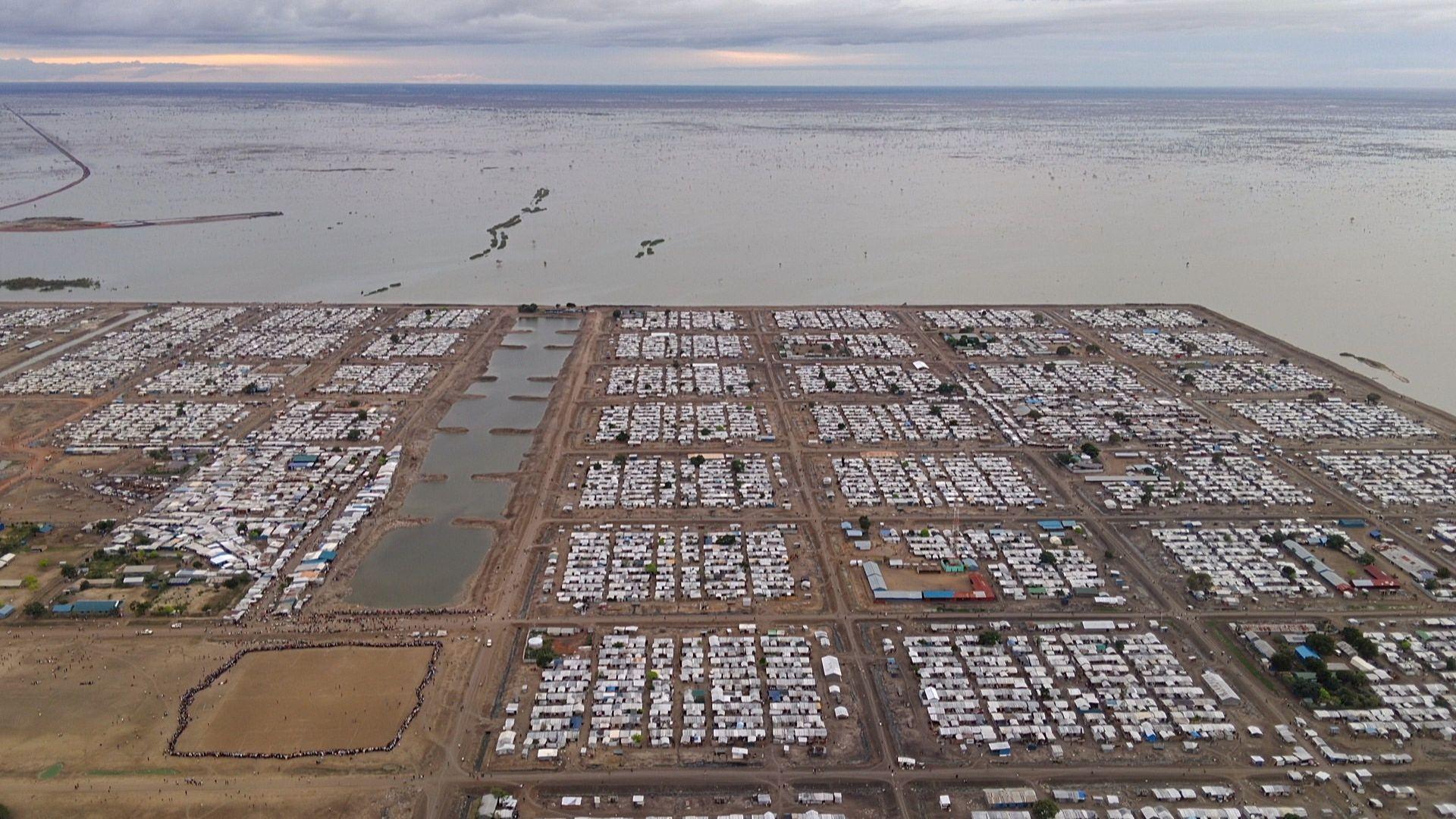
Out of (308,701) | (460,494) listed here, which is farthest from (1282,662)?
(460,494)

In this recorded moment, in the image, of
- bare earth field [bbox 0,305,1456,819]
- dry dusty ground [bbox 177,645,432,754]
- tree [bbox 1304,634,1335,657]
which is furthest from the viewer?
tree [bbox 1304,634,1335,657]

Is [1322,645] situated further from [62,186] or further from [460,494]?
[62,186]

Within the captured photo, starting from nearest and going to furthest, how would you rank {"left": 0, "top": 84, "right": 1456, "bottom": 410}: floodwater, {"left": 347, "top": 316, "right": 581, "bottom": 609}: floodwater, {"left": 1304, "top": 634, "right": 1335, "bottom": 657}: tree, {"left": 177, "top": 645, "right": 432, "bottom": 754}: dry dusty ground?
{"left": 177, "top": 645, "right": 432, "bottom": 754}: dry dusty ground, {"left": 1304, "top": 634, "right": 1335, "bottom": 657}: tree, {"left": 347, "top": 316, "right": 581, "bottom": 609}: floodwater, {"left": 0, "top": 84, "right": 1456, "bottom": 410}: floodwater

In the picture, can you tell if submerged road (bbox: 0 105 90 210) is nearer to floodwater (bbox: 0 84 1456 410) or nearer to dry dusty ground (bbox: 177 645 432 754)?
floodwater (bbox: 0 84 1456 410)

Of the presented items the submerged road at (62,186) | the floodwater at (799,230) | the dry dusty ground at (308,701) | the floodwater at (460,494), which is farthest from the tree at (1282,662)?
the submerged road at (62,186)

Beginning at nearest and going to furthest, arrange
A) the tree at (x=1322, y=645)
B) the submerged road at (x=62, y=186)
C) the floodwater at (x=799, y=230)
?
the tree at (x=1322, y=645) < the floodwater at (x=799, y=230) < the submerged road at (x=62, y=186)

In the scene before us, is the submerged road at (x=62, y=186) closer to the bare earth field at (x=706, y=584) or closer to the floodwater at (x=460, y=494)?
the bare earth field at (x=706, y=584)

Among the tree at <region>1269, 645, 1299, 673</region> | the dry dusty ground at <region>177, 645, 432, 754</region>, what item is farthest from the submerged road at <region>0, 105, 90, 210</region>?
the tree at <region>1269, 645, 1299, 673</region>

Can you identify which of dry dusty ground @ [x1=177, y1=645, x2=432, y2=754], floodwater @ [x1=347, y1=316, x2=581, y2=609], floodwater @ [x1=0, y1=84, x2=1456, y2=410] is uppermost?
floodwater @ [x1=0, y1=84, x2=1456, y2=410]

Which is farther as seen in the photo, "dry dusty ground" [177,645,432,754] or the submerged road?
the submerged road
